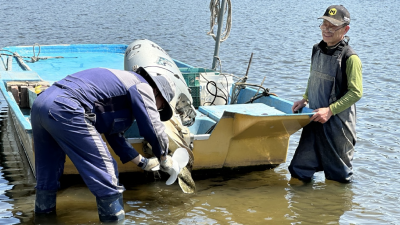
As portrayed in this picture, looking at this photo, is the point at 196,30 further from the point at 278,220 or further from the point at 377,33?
the point at 278,220

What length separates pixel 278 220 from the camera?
4512mm

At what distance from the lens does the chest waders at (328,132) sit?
4.84 m

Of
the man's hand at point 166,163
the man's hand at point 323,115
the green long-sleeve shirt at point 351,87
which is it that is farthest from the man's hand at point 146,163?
the green long-sleeve shirt at point 351,87

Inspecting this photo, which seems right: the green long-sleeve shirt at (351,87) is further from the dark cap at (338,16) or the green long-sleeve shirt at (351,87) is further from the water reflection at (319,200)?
the water reflection at (319,200)

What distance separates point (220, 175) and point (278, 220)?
3.95 ft

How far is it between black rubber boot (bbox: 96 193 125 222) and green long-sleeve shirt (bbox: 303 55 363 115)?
219 cm

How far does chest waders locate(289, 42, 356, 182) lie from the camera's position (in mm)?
4844

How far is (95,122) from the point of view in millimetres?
3816

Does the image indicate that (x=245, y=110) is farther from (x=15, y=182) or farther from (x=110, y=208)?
Result: (x=15, y=182)

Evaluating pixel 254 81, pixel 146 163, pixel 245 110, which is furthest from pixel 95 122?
pixel 254 81

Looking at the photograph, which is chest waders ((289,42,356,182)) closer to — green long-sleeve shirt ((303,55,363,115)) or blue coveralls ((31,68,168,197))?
green long-sleeve shirt ((303,55,363,115))

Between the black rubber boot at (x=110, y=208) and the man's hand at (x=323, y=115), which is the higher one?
the man's hand at (x=323, y=115)

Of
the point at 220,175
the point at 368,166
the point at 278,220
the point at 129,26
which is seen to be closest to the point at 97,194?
the point at 278,220

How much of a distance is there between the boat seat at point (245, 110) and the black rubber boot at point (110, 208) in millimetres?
1658
